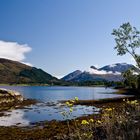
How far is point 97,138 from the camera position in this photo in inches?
559

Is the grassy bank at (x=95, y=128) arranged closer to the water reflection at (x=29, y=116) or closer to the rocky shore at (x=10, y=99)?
the water reflection at (x=29, y=116)

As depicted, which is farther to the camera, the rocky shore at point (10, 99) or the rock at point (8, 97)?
the rock at point (8, 97)

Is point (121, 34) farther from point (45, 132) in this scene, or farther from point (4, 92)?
point (45, 132)

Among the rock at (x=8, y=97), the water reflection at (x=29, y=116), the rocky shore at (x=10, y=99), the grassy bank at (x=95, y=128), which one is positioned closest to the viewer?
the grassy bank at (x=95, y=128)

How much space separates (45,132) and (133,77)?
108 ft

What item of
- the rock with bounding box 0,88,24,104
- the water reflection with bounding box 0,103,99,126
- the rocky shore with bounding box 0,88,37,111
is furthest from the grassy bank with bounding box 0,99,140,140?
the rock with bounding box 0,88,24,104

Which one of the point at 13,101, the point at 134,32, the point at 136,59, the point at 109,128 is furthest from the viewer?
the point at 13,101

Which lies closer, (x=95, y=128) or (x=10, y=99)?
(x=95, y=128)

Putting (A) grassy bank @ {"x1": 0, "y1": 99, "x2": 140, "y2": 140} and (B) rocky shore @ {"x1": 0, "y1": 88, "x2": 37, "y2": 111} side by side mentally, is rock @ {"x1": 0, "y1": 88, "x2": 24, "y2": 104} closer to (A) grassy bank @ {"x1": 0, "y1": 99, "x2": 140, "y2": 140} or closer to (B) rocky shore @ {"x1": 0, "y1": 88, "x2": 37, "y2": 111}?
(B) rocky shore @ {"x1": 0, "y1": 88, "x2": 37, "y2": 111}

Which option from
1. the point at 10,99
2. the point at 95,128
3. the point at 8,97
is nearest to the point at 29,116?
the point at 8,97

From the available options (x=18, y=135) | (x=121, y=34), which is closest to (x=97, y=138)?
(x=18, y=135)

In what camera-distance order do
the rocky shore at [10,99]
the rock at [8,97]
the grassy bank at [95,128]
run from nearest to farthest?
the grassy bank at [95,128] → the rocky shore at [10,99] → the rock at [8,97]

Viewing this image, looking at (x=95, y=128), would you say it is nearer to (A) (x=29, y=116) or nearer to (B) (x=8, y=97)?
(A) (x=29, y=116)

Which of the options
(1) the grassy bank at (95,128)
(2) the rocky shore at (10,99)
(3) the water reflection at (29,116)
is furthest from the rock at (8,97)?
(1) the grassy bank at (95,128)
